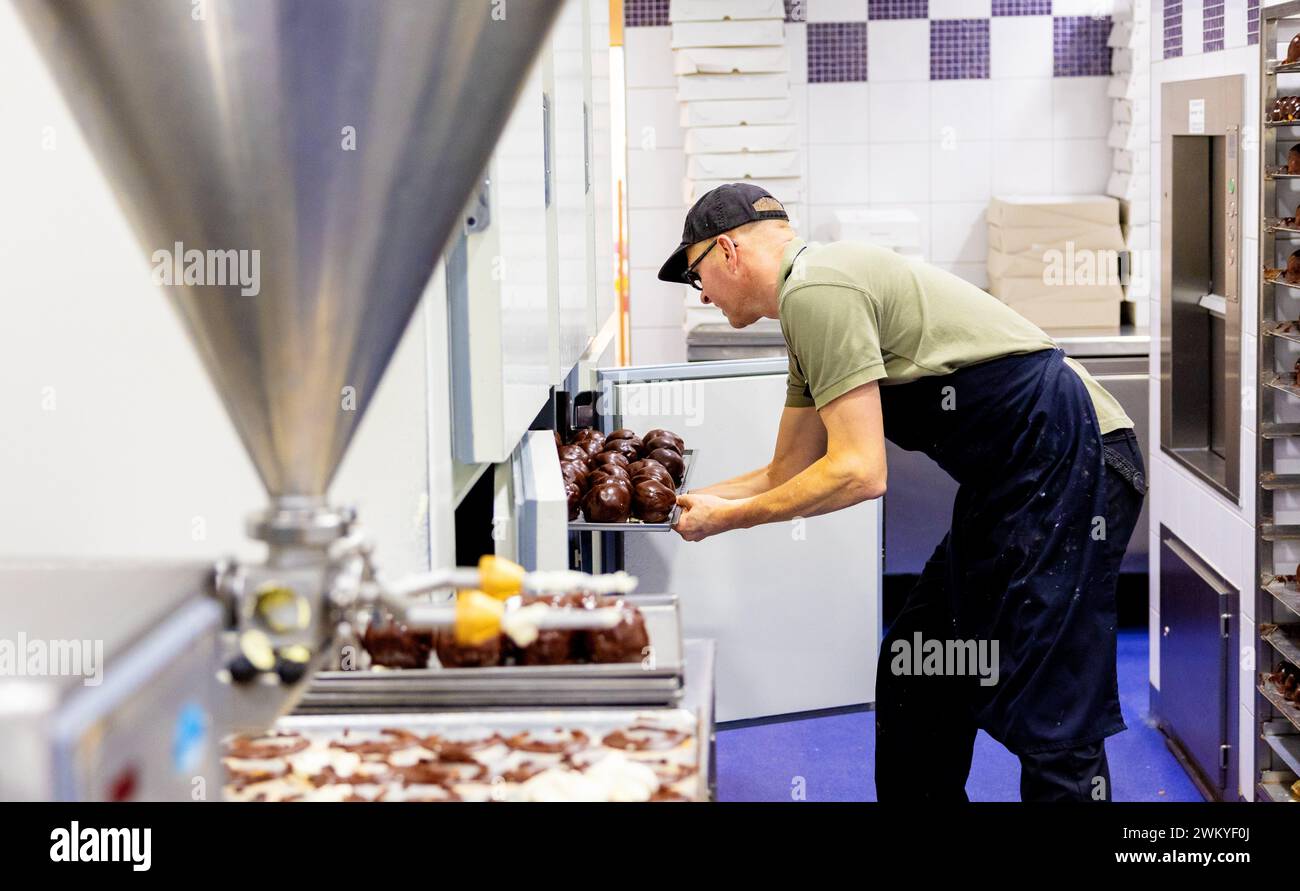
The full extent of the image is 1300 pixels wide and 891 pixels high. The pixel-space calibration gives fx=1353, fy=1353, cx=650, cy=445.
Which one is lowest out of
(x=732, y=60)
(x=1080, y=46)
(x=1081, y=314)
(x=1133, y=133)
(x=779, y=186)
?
(x=1081, y=314)

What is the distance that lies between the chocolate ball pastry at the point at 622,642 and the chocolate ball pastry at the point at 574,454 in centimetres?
155

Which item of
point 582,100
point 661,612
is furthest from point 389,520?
point 582,100

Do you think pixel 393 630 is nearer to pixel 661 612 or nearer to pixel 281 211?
pixel 661 612

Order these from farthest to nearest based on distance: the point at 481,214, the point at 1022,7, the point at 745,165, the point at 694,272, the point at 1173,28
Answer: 1. the point at 1022,7
2. the point at 745,165
3. the point at 1173,28
4. the point at 694,272
5. the point at 481,214

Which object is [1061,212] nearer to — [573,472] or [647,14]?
[647,14]

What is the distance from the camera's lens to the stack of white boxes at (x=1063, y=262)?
480 centimetres

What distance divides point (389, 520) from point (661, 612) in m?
0.41

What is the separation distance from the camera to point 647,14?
17.7 ft

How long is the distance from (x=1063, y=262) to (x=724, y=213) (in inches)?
108

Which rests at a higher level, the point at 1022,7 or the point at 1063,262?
the point at 1022,7

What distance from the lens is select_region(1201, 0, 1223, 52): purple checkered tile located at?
10.2ft

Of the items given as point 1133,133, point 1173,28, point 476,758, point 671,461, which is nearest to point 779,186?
point 1133,133

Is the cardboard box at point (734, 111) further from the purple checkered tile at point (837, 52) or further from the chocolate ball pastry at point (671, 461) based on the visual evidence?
the chocolate ball pastry at point (671, 461)

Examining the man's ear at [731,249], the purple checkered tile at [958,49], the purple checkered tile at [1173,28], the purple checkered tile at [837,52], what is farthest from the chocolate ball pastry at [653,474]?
the purple checkered tile at [958,49]
